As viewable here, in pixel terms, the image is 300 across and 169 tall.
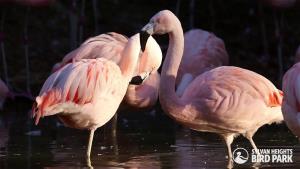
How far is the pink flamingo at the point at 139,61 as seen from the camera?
8.78 meters

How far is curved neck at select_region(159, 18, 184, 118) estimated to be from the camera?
6988 millimetres

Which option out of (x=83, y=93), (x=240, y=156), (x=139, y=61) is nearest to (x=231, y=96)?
(x=240, y=156)

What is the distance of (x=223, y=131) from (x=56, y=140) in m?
1.94

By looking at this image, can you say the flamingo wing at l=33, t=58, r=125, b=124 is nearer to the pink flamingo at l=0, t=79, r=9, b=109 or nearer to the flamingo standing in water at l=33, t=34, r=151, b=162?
the flamingo standing in water at l=33, t=34, r=151, b=162

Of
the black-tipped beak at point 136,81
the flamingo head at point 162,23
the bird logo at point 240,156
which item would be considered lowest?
the bird logo at point 240,156

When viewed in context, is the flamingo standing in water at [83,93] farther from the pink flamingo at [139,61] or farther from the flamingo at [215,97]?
the pink flamingo at [139,61]

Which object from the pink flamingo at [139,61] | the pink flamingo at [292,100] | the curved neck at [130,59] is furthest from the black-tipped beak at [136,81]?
the pink flamingo at [292,100]

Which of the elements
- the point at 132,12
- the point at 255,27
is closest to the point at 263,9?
the point at 255,27

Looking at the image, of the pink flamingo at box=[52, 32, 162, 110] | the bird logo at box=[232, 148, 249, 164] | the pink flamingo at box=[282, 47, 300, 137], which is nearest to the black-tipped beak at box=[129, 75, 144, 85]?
the pink flamingo at box=[52, 32, 162, 110]

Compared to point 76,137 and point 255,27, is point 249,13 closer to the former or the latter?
point 255,27

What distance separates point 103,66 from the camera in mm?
7535

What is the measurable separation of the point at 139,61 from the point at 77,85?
1703 mm

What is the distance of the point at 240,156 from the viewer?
744cm

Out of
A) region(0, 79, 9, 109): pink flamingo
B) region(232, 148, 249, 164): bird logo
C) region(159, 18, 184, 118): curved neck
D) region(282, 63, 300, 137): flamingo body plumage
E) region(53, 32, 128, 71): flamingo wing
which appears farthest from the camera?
region(0, 79, 9, 109): pink flamingo
